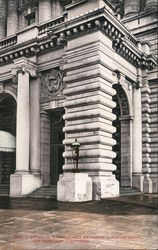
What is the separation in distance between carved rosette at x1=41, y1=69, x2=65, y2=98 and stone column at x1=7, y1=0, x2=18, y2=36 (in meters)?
14.6

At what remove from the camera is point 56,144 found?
77.8ft

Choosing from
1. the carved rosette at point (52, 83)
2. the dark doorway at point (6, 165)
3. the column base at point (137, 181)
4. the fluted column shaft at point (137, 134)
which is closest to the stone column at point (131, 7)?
the fluted column shaft at point (137, 134)

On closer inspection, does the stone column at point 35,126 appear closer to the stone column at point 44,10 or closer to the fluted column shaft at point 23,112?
the fluted column shaft at point 23,112

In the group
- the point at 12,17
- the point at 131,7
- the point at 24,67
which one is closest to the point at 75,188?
the point at 24,67

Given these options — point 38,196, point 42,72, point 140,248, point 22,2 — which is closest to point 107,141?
point 38,196

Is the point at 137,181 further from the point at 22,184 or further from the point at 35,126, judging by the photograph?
the point at 22,184

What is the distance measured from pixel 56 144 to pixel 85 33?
292 inches

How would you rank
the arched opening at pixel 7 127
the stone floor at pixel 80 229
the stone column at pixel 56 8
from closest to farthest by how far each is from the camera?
the stone floor at pixel 80 229, the arched opening at pixel 7 127, the stone column at pixel 56 8

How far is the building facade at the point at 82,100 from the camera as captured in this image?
1945 centimetres

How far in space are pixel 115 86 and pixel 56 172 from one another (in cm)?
679

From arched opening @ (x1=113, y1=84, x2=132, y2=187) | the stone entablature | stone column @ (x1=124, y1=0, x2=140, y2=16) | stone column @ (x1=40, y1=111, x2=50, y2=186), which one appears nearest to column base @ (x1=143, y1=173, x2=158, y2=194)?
arched opening @ (x1=113, y1=84, x2=132, y2=187)

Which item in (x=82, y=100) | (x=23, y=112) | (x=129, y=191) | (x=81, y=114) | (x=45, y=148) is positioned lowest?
(x=129, y=191)

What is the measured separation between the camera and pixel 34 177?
72.6 feet

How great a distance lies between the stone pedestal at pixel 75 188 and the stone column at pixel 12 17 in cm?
2223
